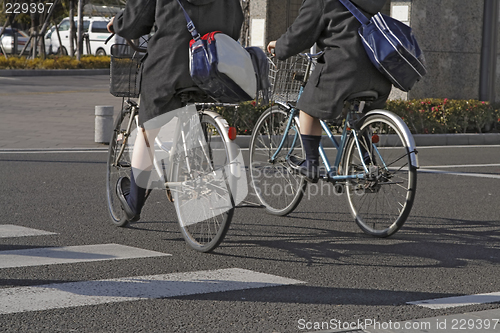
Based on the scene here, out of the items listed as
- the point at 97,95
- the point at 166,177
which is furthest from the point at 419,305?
the point at 97,95

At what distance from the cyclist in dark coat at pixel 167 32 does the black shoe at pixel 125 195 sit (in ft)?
1.98

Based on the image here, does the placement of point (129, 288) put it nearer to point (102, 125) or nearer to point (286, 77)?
point (286, 77)

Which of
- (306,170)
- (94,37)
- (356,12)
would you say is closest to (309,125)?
(306,170)

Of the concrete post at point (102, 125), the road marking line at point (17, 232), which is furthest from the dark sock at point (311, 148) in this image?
the concrete post at point (102, 125)

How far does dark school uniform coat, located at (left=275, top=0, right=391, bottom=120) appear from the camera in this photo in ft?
16.0

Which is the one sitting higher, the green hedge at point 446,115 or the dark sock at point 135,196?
the green hedge at point 446,115

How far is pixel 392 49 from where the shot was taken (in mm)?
4688

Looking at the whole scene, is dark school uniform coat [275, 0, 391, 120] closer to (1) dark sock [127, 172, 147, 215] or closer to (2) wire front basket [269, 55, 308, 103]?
(2) wire front basket [269, 55, 308, 103]

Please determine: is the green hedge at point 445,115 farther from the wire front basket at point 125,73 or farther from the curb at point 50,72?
the curb at point 50,72

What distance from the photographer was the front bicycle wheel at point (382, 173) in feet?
15.9

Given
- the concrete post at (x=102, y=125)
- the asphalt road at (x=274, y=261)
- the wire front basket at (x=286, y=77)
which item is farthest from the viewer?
the concrete post at (x=102, y=125)

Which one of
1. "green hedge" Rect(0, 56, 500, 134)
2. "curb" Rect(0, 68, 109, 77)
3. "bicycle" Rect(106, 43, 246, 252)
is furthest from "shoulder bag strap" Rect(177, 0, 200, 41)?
"curb" Rect(0, 68, 109, 77)

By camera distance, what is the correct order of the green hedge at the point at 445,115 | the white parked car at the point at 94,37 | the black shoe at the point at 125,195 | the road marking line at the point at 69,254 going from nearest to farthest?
1. the road marking line at the point at 69,254
2. the black shoe at the point at 125,195
3. the green hedge at the point at 445,115
4. the white parked car at the point at 94,37

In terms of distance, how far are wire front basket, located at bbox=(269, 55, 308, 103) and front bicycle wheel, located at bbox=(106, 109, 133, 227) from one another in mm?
1199
